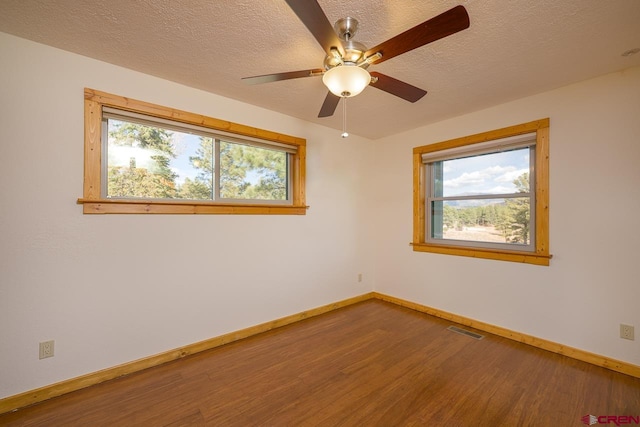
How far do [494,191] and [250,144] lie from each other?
283 cm

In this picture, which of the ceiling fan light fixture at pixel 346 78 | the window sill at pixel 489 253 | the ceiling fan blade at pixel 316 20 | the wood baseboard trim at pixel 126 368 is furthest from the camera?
the window sill at pixel 489 253

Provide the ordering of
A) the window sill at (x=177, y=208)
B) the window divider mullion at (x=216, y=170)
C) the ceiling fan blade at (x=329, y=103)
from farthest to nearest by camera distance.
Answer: the window divider mullion at (x=216, y=170)
the window sill at (x=177, y=208)
the ceiling fan blade at (x=329, y=103)

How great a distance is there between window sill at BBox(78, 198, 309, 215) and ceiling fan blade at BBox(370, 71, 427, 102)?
1726mm

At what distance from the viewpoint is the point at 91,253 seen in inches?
81.4

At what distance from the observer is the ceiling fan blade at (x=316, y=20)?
1150mm

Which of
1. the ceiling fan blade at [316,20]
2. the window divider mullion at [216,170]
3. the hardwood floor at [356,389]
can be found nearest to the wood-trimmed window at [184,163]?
the window divider mullion at [216,170]

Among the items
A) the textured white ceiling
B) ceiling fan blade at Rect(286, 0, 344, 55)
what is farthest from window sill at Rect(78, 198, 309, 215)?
ceiling fan blade at Rect(286, 0, 344, 55)

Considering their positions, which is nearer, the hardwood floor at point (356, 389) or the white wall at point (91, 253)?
the hardwood floor at point (356, 389)

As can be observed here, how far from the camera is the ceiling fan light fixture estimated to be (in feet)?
4.79

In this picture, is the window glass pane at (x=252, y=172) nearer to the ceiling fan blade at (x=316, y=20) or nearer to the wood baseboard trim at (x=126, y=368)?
the wood baseboard trim at (x=126, y=368)

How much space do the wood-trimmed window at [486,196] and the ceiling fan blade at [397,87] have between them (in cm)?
160

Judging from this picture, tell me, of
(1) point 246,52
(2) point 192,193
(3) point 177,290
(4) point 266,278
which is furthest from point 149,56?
(4) point 266,278

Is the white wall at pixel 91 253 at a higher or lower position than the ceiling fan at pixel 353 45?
lower

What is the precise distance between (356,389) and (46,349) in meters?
2.23
